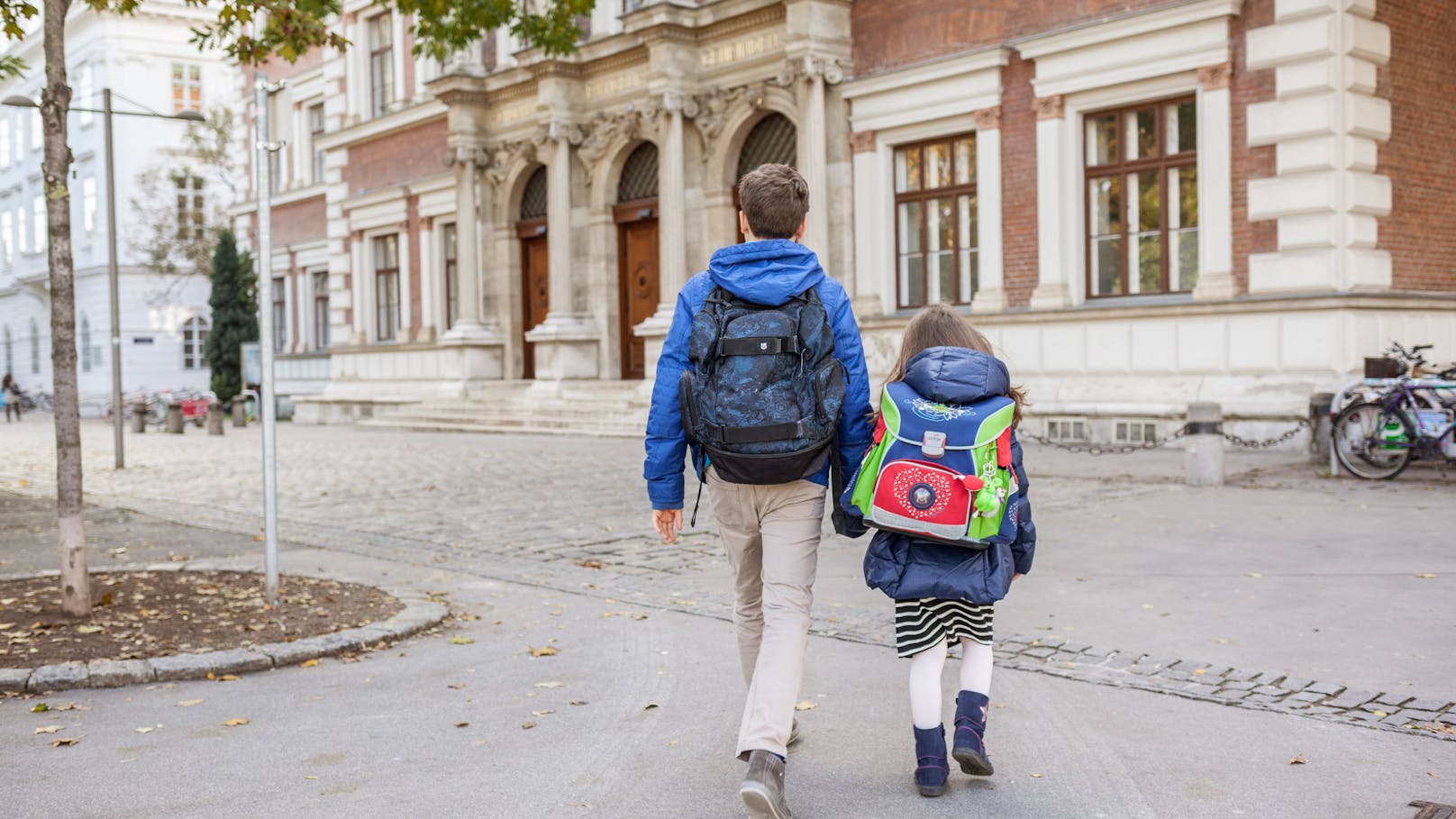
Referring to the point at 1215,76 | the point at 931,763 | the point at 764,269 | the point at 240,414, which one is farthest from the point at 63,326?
the point at 240,414

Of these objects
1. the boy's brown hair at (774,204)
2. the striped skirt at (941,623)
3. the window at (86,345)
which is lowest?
the striped skirt at (941,623)

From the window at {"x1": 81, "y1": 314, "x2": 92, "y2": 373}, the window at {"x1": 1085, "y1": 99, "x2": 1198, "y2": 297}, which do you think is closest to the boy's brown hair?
the window at {"x1": 1085, "y1": 99, "x2": 1198, "y2": 297}

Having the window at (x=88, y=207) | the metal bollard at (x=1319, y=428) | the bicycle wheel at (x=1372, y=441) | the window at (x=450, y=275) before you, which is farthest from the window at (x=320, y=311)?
the bicycle wheel at (x=1372, y=441)

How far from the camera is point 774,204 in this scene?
13.6 ft

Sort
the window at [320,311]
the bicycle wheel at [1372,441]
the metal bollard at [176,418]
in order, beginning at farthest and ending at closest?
the window at [320,311]
the metal bollard at [176,418]
the bicycle wheel at [1372,441]

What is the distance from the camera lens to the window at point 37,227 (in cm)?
5484

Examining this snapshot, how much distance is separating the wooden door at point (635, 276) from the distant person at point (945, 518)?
20823 mm

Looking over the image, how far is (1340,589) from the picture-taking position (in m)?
7.20

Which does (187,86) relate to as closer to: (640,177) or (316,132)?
(316,132)

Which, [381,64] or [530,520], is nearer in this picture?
[530,520]

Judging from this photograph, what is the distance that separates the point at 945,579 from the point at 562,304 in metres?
21.9

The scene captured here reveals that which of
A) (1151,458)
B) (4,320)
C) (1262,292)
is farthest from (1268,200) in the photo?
(4,320)

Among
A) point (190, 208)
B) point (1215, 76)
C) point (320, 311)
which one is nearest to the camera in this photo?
point (1215, 76)

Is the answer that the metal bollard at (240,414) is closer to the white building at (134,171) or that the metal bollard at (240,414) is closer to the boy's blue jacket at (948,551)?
the white building at (134,171)
